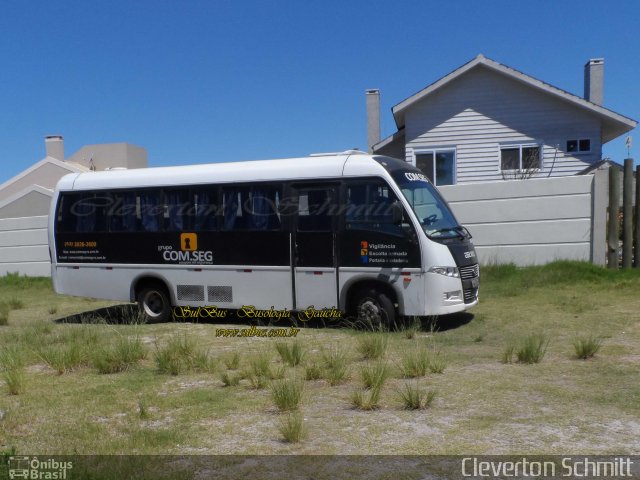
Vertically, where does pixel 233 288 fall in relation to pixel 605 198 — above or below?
below

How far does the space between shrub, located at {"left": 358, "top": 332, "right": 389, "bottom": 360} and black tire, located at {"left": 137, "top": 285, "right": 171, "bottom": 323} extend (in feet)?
17.2

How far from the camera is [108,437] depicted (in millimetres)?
5320

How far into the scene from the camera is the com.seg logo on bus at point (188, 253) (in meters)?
11.5

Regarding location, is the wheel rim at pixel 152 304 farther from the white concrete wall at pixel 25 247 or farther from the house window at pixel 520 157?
the house window at pixel 520 157

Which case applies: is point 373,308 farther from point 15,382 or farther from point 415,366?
point 15,382

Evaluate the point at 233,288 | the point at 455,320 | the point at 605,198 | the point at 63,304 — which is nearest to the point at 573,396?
the point at 455,320

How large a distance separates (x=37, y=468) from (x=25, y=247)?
18073 mm

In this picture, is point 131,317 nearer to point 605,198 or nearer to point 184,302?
point 184,302

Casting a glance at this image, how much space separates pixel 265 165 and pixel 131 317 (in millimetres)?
4911

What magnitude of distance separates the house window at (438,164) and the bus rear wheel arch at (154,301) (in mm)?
13056

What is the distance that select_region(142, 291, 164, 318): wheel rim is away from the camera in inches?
476

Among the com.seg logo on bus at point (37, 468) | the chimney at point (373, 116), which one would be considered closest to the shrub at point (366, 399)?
the com.seg logo on bus at point (37, 468)

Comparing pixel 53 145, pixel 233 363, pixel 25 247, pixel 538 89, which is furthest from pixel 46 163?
pixel 233 363

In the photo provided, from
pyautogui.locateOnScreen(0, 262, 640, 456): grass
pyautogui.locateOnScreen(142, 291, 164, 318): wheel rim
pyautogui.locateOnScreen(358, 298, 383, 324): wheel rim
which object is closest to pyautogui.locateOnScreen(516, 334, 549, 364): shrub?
pyautogui.locateOnScreen(0, 262, 640, 456): grass
